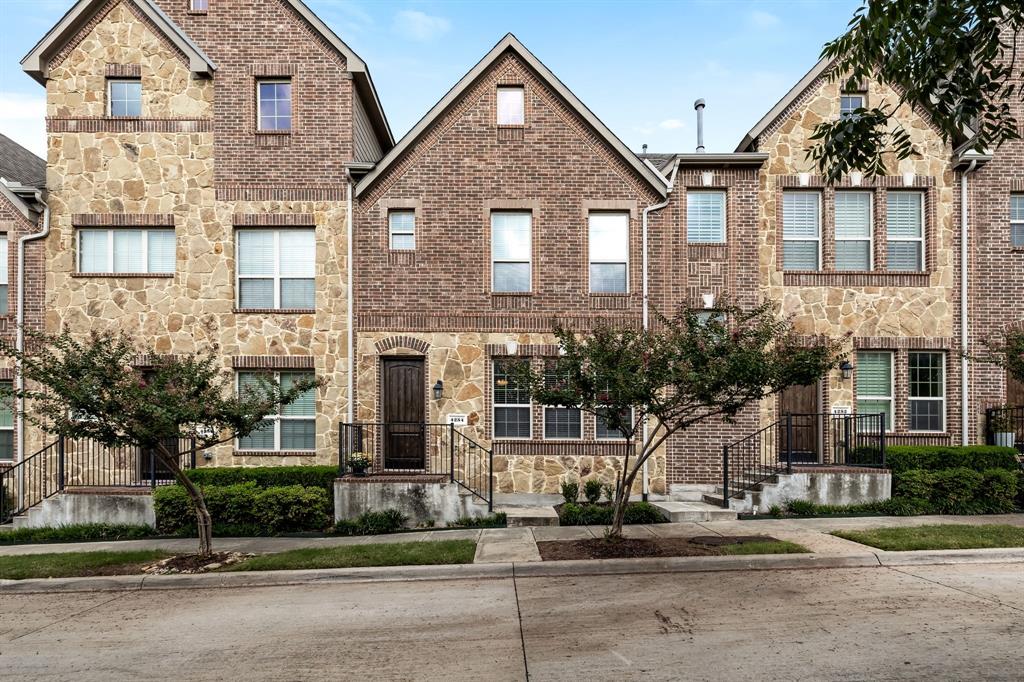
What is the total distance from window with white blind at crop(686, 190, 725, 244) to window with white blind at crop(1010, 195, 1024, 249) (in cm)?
677

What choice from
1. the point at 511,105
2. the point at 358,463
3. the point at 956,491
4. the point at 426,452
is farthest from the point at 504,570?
the point at 511,105

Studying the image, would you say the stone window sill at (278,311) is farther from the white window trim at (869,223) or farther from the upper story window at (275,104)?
the white window trim at (869,223)

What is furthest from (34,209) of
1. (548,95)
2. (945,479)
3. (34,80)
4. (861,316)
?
(945,479)

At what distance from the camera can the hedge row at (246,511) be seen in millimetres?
11133

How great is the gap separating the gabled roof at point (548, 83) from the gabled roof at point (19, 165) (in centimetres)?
837

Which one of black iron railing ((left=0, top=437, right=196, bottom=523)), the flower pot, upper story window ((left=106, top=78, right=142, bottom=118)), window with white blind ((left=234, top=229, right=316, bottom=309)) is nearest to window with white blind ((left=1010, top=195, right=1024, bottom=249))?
the flower pot

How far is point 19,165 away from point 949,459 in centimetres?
2313

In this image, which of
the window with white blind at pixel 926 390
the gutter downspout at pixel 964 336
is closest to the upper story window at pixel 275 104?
the window with white blind at pixel 926 390

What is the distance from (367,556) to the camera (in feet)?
29.0

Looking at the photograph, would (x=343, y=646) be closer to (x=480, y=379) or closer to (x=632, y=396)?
(x=632, y=396)

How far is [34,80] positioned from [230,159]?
4.87m

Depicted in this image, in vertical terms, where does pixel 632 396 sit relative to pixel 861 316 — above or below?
below

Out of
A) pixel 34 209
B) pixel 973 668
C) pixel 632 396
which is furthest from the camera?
pixel 34 209

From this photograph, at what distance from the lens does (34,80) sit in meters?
13.7
